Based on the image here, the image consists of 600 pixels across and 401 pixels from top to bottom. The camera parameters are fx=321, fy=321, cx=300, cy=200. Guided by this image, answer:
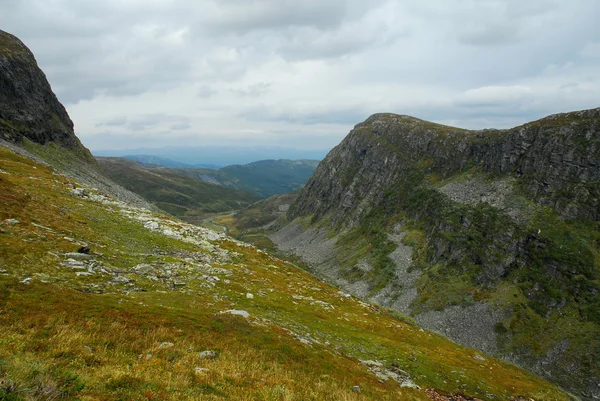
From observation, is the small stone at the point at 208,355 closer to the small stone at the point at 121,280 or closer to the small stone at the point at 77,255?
the small stone at the point at 121,280

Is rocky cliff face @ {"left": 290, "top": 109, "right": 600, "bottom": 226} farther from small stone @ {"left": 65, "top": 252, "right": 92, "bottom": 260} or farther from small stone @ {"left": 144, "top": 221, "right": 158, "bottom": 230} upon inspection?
small stone @ {"left": 65, "top": 252, "right": 92, "bottom": 260}

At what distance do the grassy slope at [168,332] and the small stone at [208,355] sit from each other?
1.45 feet

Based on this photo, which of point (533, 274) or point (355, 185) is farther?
point (355, 185)

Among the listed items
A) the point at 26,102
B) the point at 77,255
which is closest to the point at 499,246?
the point at 77,255

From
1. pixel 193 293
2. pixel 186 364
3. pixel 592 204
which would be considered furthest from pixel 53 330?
pixel 592 204

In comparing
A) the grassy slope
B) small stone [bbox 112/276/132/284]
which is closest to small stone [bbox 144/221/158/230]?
the grassy slope

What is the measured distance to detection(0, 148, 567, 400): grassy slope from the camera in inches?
559

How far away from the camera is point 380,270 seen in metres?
124

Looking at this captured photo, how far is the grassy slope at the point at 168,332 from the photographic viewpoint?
1419 cm

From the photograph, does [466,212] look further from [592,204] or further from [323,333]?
[323,333]

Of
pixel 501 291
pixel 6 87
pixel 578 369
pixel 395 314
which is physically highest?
pixel 6 87

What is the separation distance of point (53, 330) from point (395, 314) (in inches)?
2250

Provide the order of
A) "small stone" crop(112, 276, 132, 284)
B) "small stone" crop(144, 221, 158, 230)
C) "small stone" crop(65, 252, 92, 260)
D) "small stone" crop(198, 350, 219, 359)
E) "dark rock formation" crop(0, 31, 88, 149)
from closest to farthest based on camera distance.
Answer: "small stone" crop(198, 350, 219, 359) < "small stone" crop(112, 276, 132, 284) < "small stone" crop(65, 252, 92, 260) < "small stone" crop(144, 221, 158, 230) < "dark rock formation" crop(0, 31, 88, 149)

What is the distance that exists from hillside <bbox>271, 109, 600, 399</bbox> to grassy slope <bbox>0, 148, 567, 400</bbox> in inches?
1686
